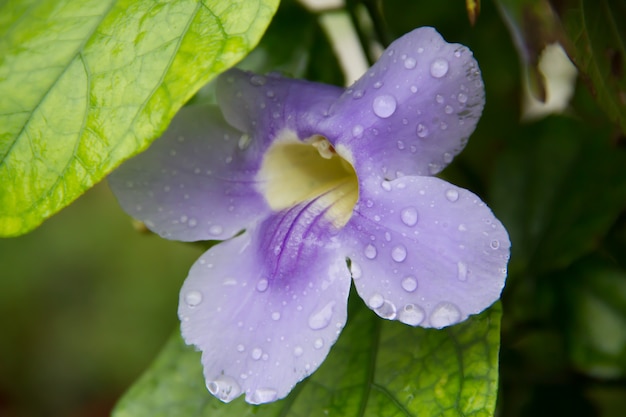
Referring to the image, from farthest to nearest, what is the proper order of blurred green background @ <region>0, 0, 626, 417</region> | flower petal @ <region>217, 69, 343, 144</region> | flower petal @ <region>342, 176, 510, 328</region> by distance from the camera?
blurred green background @ <region>0, 0, 626, 417</region>, flower petal @ <region>217, 69, 343, 144</region>, flower petal @ <region>342, 176, 510, 328</region>

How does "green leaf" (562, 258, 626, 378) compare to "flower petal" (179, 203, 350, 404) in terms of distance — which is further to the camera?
"green leaf" (562, 258, 626, 378)

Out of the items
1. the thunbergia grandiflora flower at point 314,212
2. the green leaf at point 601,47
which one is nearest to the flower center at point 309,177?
the thunbergia grandiflora flower at point 314,212

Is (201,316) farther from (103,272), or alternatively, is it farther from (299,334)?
(103,272)

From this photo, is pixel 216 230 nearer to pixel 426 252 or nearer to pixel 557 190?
pixel 426 252

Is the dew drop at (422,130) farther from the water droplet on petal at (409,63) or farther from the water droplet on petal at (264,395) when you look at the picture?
the water droplet on petal at (264,395)

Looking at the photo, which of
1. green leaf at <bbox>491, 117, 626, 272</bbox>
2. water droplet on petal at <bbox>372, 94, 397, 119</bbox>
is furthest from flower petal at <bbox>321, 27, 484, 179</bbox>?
green leaf at <bbox>491, 117, 626, 272</bbox>

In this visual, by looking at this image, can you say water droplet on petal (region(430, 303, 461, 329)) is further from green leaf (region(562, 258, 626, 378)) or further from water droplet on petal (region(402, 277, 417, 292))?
green leaf (region(562, 258, 626, 378))

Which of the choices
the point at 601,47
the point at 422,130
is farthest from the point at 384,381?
the point at 601,47

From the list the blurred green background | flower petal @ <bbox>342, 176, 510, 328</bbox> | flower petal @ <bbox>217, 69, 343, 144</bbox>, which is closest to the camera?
flower petal @ <bbox>342, 176, 510, 328</bbox>
